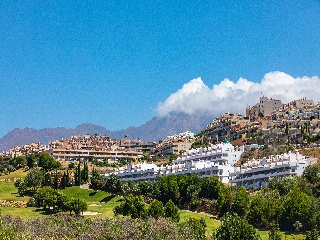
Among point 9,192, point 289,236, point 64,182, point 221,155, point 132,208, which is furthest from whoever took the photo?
point 221,155

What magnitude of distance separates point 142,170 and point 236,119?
56.3 metres

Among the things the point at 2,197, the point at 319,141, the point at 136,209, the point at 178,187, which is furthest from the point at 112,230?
the point at 319,141

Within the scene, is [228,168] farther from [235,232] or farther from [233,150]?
[235,232]

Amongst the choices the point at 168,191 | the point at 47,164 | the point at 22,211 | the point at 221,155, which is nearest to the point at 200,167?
the point at 221,155

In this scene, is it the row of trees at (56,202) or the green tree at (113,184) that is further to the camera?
the green tree at (113,184)

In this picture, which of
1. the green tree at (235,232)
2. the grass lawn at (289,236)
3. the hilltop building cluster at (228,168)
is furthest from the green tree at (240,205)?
the green tree at (235,232)

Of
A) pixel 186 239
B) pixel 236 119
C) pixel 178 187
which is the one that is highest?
pixel 236 119

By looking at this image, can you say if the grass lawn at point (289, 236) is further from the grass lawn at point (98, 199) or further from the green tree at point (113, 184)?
the green tree at point (113, 184)

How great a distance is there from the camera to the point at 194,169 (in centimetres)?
10606

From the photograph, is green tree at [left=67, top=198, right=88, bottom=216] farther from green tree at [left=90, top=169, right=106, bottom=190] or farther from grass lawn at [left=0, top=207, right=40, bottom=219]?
green tree at [left=90, top=169, right=106, bottom=190]

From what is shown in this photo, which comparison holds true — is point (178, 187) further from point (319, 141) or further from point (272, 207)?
point (319, 141)

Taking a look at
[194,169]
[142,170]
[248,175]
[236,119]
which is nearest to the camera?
[248,175]

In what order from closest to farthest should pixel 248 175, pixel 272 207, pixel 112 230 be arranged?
pixel 112 230
pixel 272 207
pixel 248 175

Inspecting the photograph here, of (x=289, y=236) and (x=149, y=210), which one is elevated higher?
(x=149, y=210)
